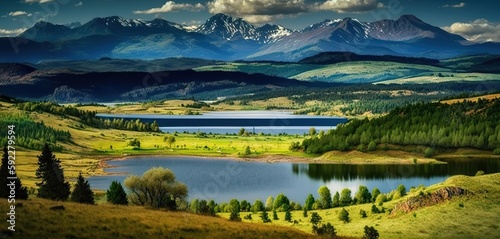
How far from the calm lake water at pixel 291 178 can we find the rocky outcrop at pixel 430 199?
4606 cm

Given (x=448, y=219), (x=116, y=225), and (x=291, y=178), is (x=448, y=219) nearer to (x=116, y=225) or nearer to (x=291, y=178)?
(x=116, y=225)

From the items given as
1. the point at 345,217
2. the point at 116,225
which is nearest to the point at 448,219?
the point at 345,217

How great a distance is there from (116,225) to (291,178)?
402ft

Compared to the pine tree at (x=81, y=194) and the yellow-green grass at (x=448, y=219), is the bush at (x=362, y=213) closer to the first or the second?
the yellow-green grass at (x=448, y=219)

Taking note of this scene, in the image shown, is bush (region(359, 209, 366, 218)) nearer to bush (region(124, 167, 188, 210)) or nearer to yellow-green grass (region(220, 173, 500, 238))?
yellow-green grass (region(220, 173, 500, 238))

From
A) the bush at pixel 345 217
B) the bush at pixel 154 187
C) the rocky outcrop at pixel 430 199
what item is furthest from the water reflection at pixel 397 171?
the rocky outcrop at pixel 430 199

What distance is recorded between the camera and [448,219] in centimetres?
8150

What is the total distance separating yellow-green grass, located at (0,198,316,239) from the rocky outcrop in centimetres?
3228

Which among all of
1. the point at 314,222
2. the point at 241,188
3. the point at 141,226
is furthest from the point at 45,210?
the point at 241,188

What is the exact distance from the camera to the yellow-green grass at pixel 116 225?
159 feet

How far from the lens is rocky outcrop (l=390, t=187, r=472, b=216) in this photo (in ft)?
290

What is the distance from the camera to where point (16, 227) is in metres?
46.5

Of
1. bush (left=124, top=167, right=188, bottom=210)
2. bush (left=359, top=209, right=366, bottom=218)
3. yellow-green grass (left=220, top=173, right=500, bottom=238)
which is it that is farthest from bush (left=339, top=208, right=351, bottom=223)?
bush (left=124, top=167, right=188, bottom=210)

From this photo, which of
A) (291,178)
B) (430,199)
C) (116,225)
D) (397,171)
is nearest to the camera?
(116,225)
